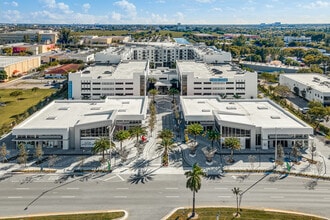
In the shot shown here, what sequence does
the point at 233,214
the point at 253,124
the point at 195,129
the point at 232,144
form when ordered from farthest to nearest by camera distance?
the point at 195,129
the point at 253,124
the point at 232,144
the point at 233,214

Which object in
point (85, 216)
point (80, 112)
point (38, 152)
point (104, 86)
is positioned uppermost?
point (104, 86)

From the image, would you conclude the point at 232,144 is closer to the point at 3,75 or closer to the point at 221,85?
the point at 221,85

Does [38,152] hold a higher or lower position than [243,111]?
lower

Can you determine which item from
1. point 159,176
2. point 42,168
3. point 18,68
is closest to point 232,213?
point 159,176

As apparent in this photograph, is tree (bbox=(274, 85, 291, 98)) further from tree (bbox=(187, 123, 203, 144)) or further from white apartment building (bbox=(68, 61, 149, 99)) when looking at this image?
tree (bbox=(187, 123, 203, 144))

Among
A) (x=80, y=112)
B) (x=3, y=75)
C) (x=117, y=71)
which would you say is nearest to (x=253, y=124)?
(x=80, y=112)

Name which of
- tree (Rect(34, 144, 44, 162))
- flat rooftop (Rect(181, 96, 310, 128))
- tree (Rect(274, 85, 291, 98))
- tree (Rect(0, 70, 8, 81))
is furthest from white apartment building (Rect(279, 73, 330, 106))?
tree (Rect(0, 70, 8, 81))

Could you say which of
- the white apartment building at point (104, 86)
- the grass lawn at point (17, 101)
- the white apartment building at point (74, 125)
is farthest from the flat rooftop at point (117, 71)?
the white apartment building at point (74, 125)
